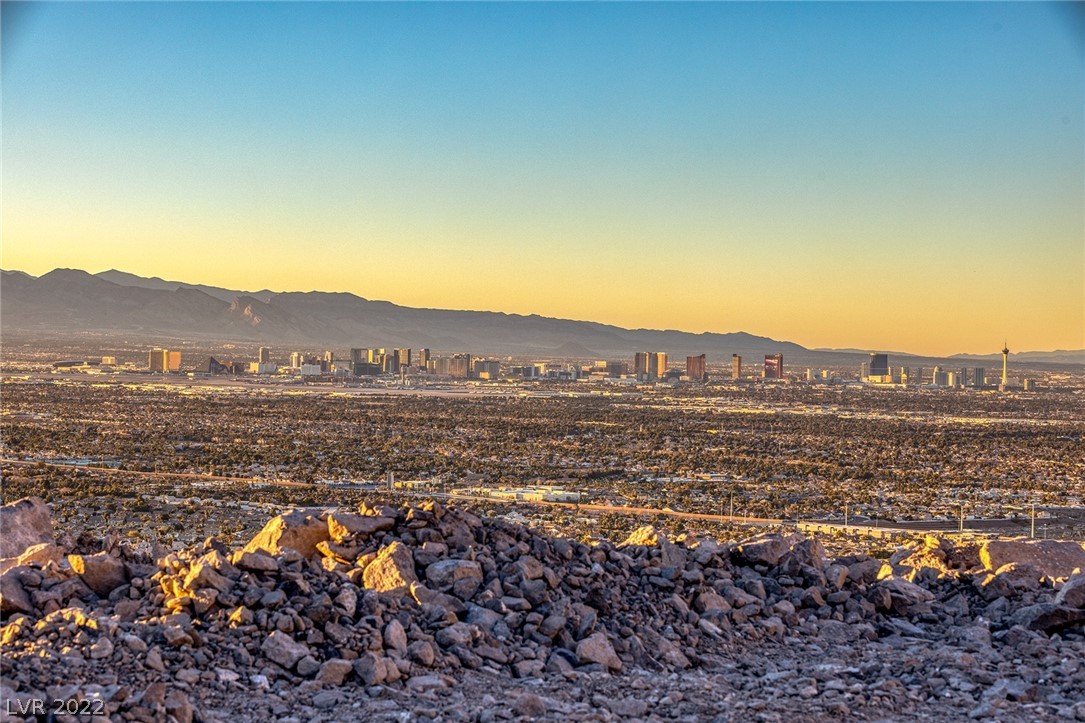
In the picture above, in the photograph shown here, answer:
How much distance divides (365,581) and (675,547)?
3.09 m

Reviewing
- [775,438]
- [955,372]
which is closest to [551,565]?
[775,438]

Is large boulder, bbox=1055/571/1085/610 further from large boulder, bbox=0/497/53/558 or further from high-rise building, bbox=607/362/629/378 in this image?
high-rise building, bbox=607/362/629/378

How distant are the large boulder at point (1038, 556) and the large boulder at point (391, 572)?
233 inches

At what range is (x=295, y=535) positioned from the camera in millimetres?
10156

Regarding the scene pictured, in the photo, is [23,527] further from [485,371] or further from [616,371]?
[616,371]

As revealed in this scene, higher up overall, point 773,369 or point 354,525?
point 773,369

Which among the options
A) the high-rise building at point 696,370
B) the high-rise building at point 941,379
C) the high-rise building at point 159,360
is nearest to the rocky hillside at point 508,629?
the high-rise building at point 159,360

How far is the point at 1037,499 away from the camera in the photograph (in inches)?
1330

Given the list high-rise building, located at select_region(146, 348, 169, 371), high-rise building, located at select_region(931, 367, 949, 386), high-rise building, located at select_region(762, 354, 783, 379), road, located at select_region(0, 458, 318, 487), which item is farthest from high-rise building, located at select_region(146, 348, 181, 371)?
road, located at select_region(0, 458, 318, 487)

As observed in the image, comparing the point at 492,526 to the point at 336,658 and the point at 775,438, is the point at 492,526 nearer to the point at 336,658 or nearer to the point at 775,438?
the point at 336,658

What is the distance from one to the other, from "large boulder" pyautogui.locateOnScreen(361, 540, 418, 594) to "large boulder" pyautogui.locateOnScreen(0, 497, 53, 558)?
3.68m

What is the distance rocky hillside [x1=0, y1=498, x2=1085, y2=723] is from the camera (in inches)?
294

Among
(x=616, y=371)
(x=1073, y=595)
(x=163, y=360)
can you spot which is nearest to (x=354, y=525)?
(x=1073, y=595)

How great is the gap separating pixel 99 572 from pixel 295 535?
1.73 m
